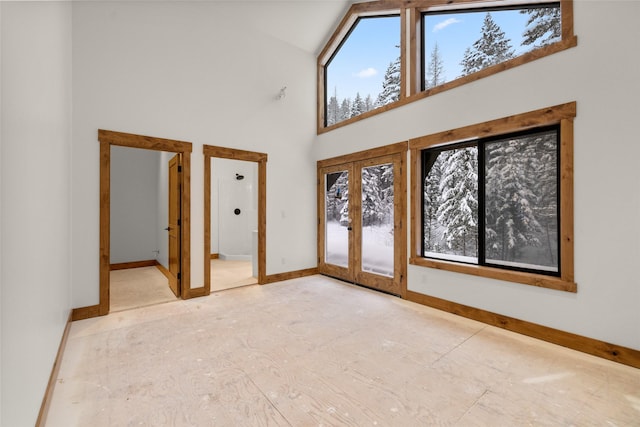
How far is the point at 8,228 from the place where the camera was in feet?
4.04

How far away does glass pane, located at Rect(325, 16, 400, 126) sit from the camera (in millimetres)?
4570

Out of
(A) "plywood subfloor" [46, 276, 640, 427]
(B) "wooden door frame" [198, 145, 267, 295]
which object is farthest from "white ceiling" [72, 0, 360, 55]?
(A) "plywood subfloor" [46, 276, 640, 427]

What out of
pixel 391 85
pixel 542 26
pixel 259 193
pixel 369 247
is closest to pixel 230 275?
pixel 259 193

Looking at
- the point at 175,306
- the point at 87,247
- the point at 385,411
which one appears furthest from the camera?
the point at 175,306

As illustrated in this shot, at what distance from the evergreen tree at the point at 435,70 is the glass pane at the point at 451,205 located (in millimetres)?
966

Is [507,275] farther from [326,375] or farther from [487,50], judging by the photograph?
[487,50]

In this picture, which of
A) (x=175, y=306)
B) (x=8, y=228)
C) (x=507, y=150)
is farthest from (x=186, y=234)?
(x=507, y=150)

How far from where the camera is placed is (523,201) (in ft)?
10.1

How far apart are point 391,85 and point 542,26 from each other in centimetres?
191

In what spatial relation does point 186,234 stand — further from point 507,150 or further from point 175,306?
point 507,150

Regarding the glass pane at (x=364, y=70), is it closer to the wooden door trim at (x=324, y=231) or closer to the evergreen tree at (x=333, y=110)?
the evergreen tree at (x=333, y=110)

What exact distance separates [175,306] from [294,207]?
96.1 inches

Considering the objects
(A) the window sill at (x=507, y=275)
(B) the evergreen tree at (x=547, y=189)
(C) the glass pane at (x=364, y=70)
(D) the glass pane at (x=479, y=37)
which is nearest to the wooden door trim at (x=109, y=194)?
(C) the glass pane at (x=364, y=70)

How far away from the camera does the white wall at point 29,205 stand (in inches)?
47.2
